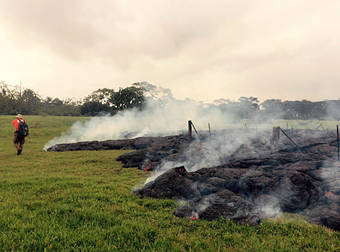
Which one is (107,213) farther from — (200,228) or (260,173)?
(260,173)

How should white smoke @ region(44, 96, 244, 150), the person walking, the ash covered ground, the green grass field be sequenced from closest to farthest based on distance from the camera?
the green grass field → the ash covered ground → the person walking → white smoke @ region(44, 96, 244, 150)

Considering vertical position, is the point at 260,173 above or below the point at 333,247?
above

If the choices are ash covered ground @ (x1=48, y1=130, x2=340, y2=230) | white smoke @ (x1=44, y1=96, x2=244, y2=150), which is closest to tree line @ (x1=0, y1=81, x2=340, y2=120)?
white smoke @ (x1=44, y1=96, x2=244, y2=150)

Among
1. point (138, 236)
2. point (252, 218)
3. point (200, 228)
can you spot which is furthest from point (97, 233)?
point (252, 218)

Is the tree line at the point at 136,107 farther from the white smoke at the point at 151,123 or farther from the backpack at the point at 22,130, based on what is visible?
the backpack at the point at 22,130

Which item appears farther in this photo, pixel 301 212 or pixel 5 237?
pixel 301 212

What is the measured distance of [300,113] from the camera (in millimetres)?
43719

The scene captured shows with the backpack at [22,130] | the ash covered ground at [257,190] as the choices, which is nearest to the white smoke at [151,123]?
the backpack at [22,130]

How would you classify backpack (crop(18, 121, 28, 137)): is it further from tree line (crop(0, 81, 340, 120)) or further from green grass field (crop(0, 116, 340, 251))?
tree line (crop(0, 81, 340, 120))

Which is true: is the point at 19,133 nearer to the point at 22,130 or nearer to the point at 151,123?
the point at 22,130

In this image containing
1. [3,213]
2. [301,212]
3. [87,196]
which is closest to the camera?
[3,213]

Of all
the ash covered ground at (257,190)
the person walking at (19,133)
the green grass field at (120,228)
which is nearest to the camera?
the green grass field at (120,228)

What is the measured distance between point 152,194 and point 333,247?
4.08m

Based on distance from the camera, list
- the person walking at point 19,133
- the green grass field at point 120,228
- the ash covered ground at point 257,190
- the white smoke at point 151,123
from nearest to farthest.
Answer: the green grass field at point 120,228, the ash covered ground at point 257,190, the person walking at point 19,133, the white smoke at point 151,123
